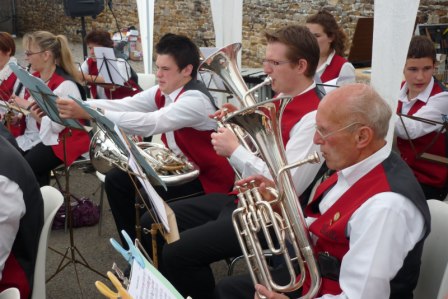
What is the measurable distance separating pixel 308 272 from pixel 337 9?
741 centimetres

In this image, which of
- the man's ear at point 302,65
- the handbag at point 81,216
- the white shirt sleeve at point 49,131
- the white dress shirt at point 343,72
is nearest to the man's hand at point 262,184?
the man's ear at point 302,65

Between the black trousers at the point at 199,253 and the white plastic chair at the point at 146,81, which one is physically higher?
the white plastic chair at the point at 146,81

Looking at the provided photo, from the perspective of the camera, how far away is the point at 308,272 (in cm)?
200

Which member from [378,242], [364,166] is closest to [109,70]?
[364,166]

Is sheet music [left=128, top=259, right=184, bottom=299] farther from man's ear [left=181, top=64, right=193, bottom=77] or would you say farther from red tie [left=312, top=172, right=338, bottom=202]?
man's ear [left=181, top=64, right=193, bottom=77]

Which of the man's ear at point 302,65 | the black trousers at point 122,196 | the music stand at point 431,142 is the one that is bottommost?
the black trousers at point 122,196

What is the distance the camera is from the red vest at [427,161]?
332cm

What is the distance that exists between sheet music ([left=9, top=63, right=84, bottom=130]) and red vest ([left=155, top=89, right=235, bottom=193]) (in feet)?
2.16

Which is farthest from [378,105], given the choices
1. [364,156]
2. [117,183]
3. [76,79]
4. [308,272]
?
[76,79]

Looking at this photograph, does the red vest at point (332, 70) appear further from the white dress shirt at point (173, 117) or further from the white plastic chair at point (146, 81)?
the white plastic chair at point (146, 81)

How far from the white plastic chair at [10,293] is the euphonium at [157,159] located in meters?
1.03

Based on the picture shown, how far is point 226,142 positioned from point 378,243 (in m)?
1.07

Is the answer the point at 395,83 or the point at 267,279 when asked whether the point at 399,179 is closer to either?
the point at 267,279

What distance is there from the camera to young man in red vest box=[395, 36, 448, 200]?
11.0 feet
